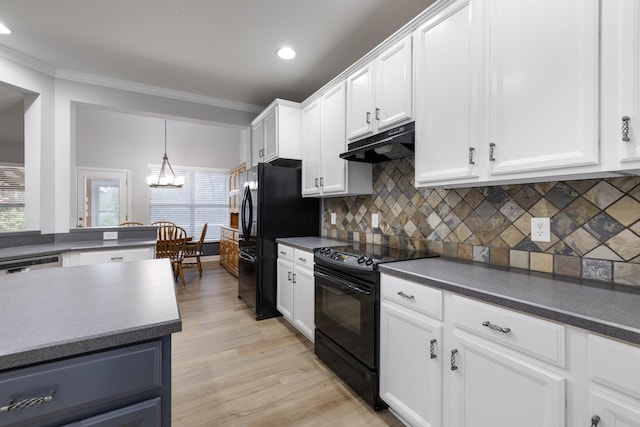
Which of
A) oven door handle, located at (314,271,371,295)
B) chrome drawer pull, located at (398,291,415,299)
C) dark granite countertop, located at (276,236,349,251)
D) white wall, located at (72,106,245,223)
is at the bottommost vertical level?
oven door handle, located at (314,271,371,295)

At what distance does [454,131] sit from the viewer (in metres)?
1.59

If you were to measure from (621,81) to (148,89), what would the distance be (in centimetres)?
410

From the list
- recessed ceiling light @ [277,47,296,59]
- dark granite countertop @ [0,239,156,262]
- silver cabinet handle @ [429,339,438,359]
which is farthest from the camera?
recessed ceiling light @ [277,47,296,59]

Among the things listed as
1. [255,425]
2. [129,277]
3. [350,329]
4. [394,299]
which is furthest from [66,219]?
[394,299]

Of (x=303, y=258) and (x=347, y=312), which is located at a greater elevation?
(x=303, y=258)

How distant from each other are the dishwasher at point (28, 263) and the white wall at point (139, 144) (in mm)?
3712

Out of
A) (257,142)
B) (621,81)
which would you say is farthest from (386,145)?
(257,142)

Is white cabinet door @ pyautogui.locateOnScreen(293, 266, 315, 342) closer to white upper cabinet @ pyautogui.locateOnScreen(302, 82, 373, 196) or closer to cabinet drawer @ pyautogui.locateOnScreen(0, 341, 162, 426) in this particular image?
white upper cabinet @ pyautogui.locateOnScreen(302, 82, 373, 196)

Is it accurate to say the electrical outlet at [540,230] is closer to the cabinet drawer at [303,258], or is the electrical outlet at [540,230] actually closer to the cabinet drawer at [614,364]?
the cabinet drawer at [614,364]

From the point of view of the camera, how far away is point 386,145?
1922 millimetres

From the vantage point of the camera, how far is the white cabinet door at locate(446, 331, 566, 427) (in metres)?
1.00

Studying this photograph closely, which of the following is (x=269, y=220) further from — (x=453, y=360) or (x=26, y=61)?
(x=26, y=61)

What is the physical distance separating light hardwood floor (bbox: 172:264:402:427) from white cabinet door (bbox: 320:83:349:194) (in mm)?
1470

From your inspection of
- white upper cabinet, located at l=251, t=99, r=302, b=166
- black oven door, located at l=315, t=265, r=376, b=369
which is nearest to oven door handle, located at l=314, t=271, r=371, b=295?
black oven door, located at l=315, t=265, r=376, b=369
